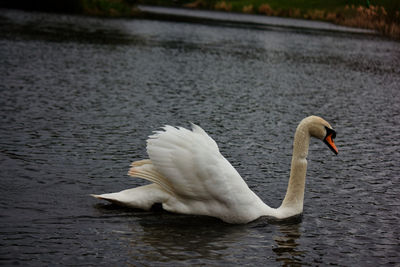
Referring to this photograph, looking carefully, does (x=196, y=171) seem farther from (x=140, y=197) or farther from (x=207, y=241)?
(x=207, y=241)

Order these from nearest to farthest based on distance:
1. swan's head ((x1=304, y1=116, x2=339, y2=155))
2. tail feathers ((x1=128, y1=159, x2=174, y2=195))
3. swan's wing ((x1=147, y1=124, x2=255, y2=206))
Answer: swan's wing ((x1=147, y1=124, x2=255, y2=206)), tail feathers ((x1=128, y1=159, x2=174, y2=195)), swan's head ((x1=304, y1=116, x2=339, y2=155))

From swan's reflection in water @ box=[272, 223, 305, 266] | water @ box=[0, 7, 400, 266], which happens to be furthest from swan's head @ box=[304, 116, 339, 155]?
swan's reflection in water @ box=[272, 223, 305, 266]

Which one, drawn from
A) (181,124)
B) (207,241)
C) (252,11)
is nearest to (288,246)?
(207,241)

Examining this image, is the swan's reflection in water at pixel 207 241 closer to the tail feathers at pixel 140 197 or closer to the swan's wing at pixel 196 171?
the tail feathers at pixel 140 197

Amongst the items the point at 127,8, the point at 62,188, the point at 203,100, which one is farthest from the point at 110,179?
the point at 127,8

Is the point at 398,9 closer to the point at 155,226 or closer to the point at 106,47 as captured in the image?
the point at 106,47

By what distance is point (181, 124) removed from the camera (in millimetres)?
15062

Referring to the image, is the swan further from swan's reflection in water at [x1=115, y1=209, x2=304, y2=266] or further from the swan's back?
swan's reflection in water at [x1=115, y1=209, x2=304, y2=266]

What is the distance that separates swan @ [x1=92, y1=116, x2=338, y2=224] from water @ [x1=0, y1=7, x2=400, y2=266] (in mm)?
195

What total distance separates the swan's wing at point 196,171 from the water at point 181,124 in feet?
1.37

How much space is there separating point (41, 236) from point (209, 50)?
89.9ft

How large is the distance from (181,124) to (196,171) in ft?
22.7

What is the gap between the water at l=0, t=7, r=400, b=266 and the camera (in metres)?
7.62

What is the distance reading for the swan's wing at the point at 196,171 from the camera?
26.7 ft
